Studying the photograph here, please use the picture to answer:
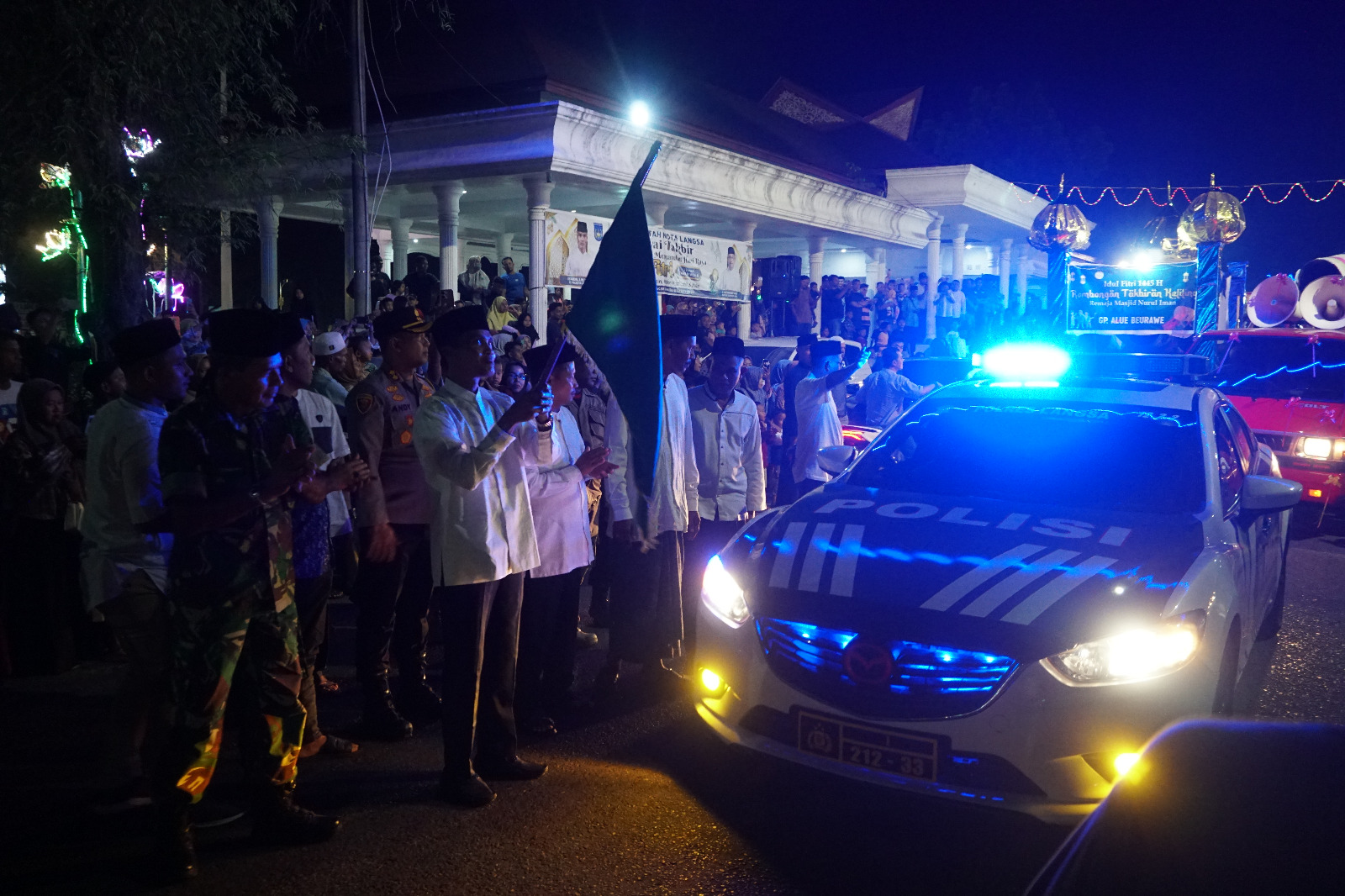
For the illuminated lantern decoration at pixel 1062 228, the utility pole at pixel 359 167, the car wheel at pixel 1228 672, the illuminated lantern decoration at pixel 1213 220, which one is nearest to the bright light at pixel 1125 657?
the car wheel at pixel 1228 672

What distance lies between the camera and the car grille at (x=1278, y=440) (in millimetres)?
10211

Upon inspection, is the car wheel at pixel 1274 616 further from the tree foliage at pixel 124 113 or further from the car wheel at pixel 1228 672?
the tree foliage at pixel 124 113

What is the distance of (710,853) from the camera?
3.62 metres

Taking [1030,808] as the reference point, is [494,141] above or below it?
above

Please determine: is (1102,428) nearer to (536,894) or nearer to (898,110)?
(536,894)

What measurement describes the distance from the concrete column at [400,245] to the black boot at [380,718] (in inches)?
731

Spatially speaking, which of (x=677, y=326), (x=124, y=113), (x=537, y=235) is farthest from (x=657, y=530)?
(x=537, y=235)

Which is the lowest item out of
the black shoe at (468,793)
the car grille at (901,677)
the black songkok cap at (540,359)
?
the black shoe at (468,793)

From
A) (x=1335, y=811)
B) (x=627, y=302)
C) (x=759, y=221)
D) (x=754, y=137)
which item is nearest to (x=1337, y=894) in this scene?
(x=1335, y=811)

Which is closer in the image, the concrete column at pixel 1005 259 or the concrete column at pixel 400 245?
the concrete column at pixel 400 245

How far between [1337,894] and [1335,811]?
0.17 metres

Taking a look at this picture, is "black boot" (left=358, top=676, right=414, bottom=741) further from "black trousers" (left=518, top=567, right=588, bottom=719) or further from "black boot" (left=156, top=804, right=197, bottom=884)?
"black boot" (left=156, top=804, right=197, bottom=884)

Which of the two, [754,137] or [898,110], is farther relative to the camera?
[898,110]

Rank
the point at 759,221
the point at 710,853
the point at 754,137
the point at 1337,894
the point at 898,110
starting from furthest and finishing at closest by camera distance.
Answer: the point at 898,110 → the point at 754,137 → the point at 759,221 → the point at 710,853 → the point at 1337,894
